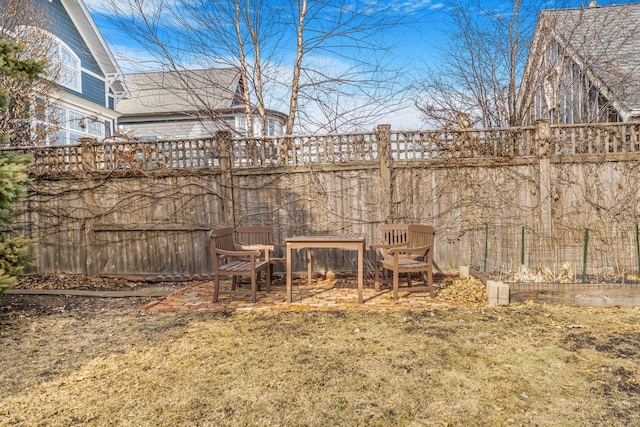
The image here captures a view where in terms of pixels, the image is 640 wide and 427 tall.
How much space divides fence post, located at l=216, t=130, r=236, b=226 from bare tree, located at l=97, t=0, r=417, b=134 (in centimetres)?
179

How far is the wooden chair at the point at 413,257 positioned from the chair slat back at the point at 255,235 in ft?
5.39

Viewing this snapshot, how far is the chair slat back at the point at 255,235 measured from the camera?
5.87 meters

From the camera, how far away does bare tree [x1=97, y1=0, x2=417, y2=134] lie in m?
7.83

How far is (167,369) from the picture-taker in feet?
9.84

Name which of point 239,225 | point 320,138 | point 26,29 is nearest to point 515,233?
point 320,138

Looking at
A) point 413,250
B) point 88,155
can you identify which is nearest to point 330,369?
point 413,250

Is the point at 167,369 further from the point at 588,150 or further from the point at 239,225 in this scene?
the point at 588,150

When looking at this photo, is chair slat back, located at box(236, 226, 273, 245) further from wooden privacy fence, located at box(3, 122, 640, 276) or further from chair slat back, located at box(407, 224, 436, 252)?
chair slat back, located at box(407, 224, 436, 252)

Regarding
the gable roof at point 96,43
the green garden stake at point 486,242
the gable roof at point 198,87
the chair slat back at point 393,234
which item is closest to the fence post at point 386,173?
the chair slat back at point 393,234

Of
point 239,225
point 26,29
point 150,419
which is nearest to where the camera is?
point 150,419

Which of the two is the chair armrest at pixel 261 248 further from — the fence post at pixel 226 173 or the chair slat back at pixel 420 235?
the chair slat back at pixel 420 235

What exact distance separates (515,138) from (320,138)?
2.99 meters

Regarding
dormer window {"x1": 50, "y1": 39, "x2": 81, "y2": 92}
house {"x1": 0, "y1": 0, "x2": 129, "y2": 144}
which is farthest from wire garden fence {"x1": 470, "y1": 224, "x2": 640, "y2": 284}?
dormer window {"x1": 50, "y1": 39, "x2": 81, "y2": 92}

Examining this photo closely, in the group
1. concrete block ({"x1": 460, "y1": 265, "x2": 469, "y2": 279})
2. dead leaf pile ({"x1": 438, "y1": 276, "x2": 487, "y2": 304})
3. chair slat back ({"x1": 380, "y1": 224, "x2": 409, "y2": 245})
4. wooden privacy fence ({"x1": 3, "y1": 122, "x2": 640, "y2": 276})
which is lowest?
dead leaf pile ({"x1": 438, "y1": 276, "x2": 487, "y2": 304})
